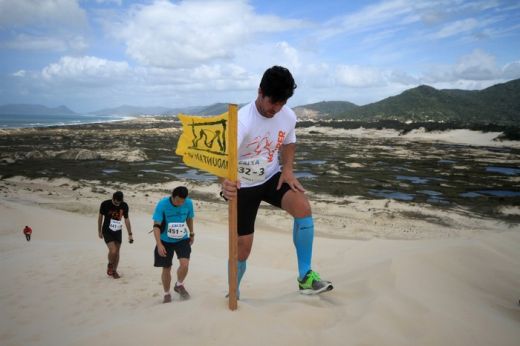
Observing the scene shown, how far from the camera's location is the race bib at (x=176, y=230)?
521cm

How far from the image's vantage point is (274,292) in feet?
16.4

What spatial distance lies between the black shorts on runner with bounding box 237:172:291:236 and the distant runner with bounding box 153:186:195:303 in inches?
65.9

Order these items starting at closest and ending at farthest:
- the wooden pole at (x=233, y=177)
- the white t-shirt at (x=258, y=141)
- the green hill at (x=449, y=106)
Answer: the wooden pole at (x=233, y=177), the white t-shirt at (x=258, y=141), the green hill at (x=449, y=106)

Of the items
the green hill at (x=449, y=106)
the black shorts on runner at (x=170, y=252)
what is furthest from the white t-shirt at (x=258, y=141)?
the green hill at (x=449, y=106)

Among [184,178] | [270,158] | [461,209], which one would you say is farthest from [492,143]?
[270,158]

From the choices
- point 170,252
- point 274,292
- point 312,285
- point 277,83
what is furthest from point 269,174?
point 170,252

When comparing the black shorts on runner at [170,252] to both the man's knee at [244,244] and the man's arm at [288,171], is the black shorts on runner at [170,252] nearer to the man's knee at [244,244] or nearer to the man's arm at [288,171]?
the man's knee at [244,244]

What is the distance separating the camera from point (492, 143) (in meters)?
37.6

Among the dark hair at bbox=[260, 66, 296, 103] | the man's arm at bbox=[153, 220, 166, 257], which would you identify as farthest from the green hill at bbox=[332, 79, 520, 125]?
the dark hair at bbox=[260, 66, 296, 103]

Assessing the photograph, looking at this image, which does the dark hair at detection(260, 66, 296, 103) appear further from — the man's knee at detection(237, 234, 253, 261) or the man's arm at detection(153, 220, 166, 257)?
the man's arm at detection(153, 220, 166, 257)

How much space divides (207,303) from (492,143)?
4251cm

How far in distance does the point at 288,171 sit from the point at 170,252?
2518 millimetres

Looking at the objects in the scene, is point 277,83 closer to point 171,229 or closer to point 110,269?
point 171,229

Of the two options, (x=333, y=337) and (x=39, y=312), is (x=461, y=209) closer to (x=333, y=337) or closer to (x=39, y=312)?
(x=333, y=337)
